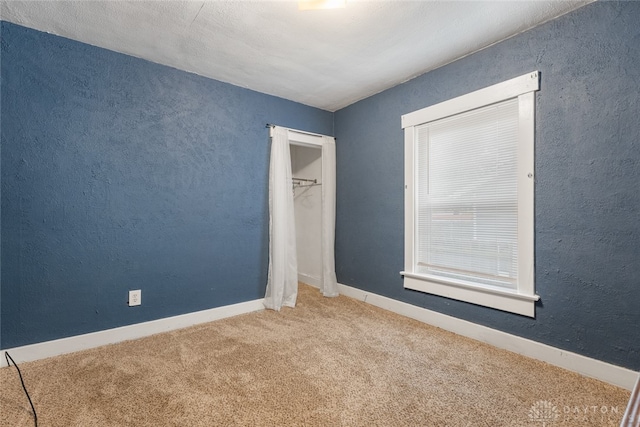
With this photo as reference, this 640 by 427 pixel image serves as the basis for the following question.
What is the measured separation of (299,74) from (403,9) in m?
1.10

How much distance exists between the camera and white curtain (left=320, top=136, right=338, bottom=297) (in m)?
3.43

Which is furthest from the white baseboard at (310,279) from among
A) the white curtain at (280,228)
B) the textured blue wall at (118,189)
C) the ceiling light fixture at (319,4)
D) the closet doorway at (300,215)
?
the ceiling light fixture at (319,4)

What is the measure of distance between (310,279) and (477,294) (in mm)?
2204

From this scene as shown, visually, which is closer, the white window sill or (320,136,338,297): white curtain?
the white window sill

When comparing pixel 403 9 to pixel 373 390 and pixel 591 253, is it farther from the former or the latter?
pixel 373 390

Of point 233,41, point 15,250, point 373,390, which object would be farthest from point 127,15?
point 373,390

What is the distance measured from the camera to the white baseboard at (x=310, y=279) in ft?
12.6

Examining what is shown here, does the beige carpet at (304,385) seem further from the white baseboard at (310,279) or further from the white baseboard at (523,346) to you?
the white baseboard at (310,279)

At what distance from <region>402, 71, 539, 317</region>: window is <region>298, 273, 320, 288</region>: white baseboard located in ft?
4.55

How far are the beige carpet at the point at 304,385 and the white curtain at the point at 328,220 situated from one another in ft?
3.54

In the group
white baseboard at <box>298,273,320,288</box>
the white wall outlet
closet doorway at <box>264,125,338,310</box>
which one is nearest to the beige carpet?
the white wall outlet

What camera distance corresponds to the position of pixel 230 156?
9.29 ft

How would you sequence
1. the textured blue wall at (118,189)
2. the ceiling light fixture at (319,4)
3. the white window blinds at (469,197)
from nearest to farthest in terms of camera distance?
the ceiling light fixture at (319,4)
the textured blue wall at (118,189)
the white window blinds at (469,197)

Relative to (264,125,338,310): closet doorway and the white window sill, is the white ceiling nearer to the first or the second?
(264,125,338,310): closet doorway
